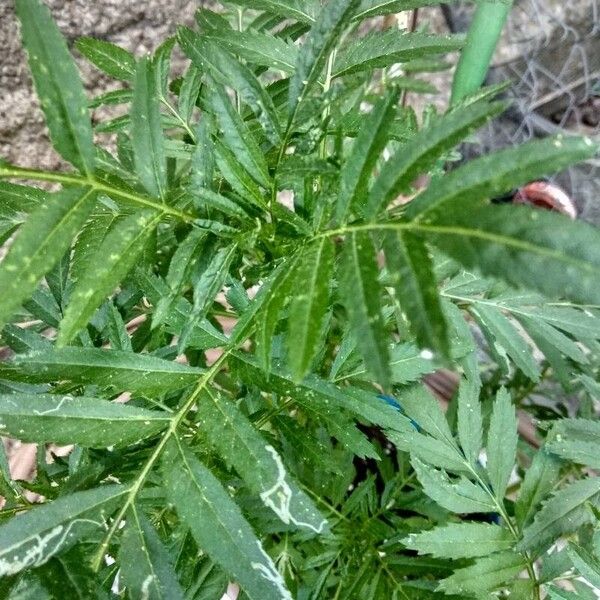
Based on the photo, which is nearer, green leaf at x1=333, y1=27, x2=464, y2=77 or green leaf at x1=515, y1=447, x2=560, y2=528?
green leaf at x1=333, y1=27, x2=464, y2=77

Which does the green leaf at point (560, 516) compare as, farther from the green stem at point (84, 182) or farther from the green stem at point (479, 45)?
the green stem at point (479, 45)

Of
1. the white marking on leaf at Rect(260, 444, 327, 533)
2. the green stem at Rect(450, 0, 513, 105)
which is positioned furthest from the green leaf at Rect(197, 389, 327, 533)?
the green stem at Rect(450, 0, 513, 105)

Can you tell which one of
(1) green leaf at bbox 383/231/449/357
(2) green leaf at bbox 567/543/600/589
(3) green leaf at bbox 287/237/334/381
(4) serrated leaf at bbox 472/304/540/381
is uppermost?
(1) green leaf at bbox 383/231/449/357

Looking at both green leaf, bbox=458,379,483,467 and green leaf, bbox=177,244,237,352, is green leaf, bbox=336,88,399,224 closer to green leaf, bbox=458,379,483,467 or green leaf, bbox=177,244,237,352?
green leaf, bbox=177,244,237,352

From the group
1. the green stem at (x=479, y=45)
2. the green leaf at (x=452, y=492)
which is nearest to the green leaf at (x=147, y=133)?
the green leaf at (x=452, y=492)

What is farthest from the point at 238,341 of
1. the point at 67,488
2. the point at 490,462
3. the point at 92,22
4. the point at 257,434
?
the point at 92,22
